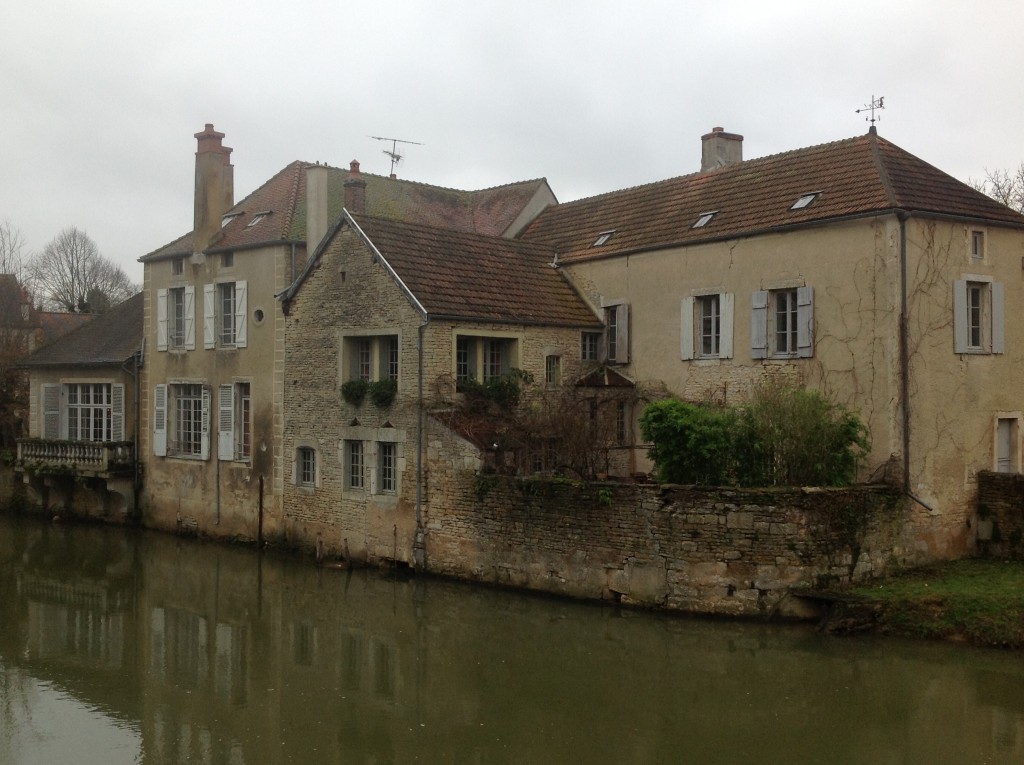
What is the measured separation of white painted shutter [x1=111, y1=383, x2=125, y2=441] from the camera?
85.6 feet

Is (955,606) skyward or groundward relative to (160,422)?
groundward

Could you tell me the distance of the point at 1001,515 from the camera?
17.2 m

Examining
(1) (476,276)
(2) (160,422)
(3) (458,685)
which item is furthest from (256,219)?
(3) (458,685)

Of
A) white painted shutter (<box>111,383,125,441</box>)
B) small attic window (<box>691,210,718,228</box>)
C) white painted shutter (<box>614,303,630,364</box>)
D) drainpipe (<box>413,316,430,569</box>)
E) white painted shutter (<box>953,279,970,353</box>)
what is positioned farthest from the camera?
white painted shutter (<box>111,383,125,441</box>)

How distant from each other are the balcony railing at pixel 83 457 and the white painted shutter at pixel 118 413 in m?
0.83

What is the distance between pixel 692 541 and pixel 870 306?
15.8ft

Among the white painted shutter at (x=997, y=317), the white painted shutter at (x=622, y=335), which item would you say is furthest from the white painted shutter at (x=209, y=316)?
the white painted shutter at (x=997, y=317)

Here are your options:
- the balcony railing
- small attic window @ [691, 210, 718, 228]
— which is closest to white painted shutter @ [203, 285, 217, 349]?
the balcony railing

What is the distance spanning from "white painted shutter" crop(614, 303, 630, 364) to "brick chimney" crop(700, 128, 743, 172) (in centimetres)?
399

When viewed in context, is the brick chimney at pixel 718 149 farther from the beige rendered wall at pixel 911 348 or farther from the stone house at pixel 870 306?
the beige rendered wall at pixel 911 348

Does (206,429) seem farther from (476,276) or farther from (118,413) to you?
(476,276)

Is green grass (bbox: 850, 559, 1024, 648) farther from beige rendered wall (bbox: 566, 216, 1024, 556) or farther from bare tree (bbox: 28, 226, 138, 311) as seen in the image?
bare tree (bbox: 28, 226, 138, 311)

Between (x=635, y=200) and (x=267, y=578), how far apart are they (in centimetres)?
1035

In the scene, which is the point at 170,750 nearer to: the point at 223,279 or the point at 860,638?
the point at 860,638
